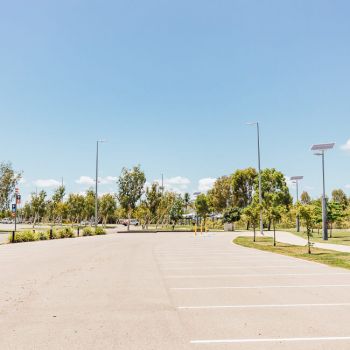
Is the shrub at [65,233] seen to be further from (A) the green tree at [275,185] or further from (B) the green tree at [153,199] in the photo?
(A) the green tree at [275,185]

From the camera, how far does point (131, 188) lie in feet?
194

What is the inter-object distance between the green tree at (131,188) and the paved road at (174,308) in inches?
1744

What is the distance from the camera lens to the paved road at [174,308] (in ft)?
19.2

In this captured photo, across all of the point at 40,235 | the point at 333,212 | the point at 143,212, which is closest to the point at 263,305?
the point at 40,235

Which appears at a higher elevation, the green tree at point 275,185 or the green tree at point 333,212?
the green tree at point 275,185

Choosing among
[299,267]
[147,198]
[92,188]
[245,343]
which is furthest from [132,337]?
[92,188]

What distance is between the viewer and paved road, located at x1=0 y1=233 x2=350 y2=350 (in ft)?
19.2

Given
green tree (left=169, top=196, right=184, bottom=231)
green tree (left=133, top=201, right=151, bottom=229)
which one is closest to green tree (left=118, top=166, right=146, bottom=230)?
green tree (left=133, top=201, right=151, bottom=229)

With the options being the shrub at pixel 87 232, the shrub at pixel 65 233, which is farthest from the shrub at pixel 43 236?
the shrub at pixel 87 232

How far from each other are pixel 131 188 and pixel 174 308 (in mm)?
51602

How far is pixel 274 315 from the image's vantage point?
7410 mm

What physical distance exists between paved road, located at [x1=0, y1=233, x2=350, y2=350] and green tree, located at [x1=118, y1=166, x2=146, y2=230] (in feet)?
145

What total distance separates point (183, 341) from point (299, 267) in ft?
33.2

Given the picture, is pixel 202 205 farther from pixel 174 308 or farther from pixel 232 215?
pixel 174 308
